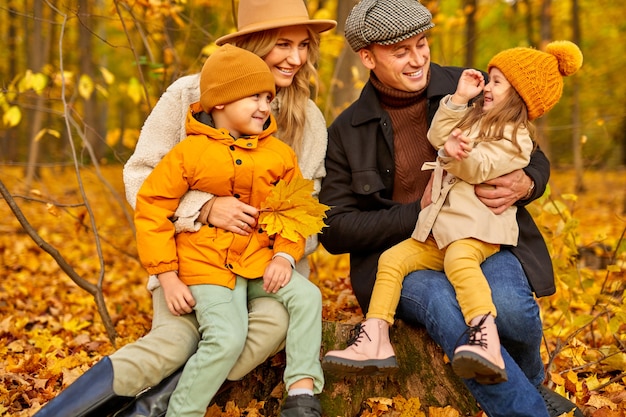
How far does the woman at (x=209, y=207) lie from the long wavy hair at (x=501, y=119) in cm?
83

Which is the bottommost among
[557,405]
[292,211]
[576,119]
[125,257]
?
[125,257]

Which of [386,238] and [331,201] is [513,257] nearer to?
[386,238]

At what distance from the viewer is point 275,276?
2861mm

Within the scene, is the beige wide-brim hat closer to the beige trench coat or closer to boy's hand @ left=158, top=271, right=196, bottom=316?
the beige trench coat

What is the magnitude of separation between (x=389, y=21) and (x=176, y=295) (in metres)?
1.56

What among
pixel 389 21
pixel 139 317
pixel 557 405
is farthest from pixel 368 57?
pixel 139 317

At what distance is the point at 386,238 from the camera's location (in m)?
3.21

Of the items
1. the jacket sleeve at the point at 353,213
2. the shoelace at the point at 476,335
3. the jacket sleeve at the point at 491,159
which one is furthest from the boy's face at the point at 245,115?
the shoelace at the point at 476,335

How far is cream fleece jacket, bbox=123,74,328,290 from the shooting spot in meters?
2.95

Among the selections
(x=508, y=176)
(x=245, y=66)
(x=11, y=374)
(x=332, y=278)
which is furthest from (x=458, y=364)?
(x=332, y=278)

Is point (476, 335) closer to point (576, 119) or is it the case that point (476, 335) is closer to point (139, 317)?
point (139, 317)

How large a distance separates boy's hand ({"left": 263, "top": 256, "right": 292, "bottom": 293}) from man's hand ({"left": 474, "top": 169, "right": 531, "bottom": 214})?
0.89m

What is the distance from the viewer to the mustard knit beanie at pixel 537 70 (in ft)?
9.40

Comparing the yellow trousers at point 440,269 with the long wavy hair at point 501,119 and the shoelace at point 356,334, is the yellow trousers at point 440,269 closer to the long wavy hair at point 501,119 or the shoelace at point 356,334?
the shoelace at point 356,334
